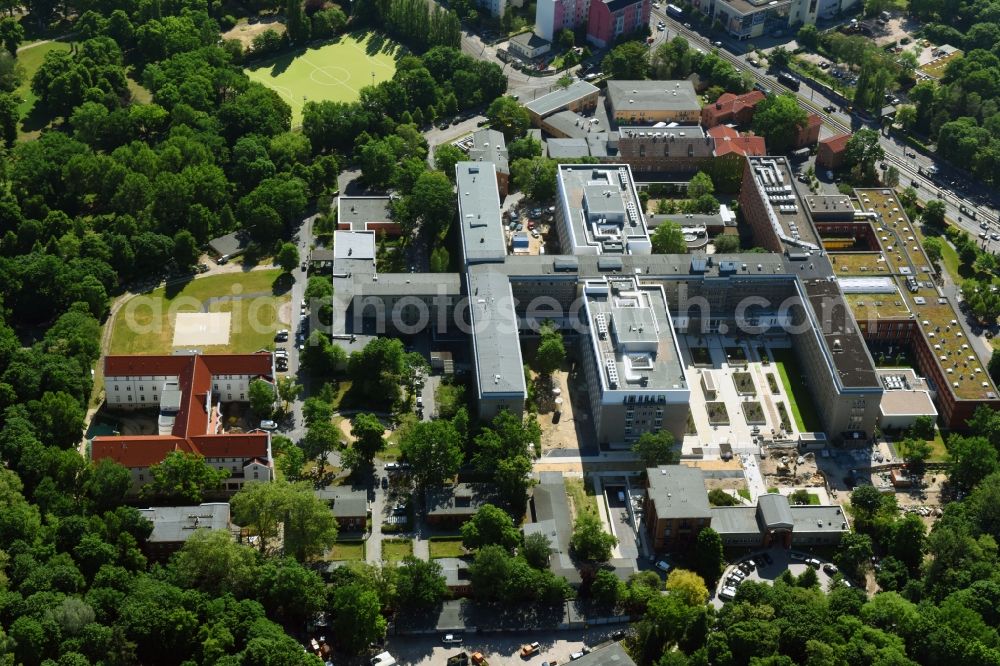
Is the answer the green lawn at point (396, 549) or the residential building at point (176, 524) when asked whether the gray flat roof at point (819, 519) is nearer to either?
the green lawn at point (396, 549)

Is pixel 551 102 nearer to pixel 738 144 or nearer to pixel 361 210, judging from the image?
pixel 738 144

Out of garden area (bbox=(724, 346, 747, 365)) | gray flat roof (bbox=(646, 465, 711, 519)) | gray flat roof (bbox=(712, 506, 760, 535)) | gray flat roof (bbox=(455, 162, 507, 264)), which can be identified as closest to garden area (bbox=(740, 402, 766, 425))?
garden area (bbox=(724, 346, 747, 365))

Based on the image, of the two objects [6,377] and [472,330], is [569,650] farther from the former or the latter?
[6,377]

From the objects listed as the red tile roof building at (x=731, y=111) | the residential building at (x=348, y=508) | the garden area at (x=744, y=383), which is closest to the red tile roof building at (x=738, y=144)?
the red tile roof building at (x=731, y=111)

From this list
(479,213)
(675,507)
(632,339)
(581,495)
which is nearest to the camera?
(675,507)

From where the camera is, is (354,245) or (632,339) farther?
(354,245)

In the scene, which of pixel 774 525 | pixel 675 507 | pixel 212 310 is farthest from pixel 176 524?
pixel 774 525

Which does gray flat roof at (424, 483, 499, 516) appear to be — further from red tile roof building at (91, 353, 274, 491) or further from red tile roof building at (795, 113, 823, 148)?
red tile roof building at (795, 113, 823, 148)
